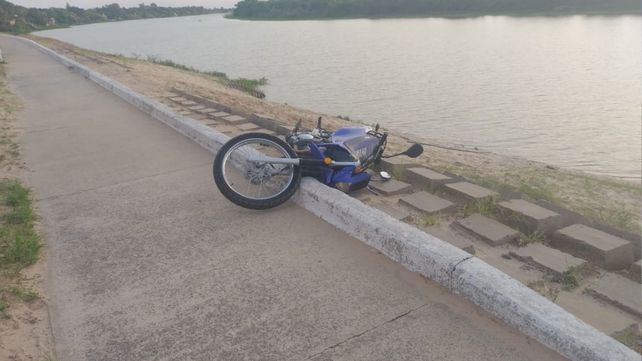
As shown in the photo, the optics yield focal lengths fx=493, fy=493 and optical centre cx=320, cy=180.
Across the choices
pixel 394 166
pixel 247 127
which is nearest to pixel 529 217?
pixel 394 166

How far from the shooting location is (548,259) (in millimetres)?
3576

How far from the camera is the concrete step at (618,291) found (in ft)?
10.3

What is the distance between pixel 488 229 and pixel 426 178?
1.22m

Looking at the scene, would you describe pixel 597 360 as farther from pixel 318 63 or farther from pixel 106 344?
pixel 318 63

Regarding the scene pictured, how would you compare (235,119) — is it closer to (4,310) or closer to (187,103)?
(187,103)

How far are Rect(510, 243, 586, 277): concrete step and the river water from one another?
26.1 feet

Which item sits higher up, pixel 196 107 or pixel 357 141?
pixel 357 141

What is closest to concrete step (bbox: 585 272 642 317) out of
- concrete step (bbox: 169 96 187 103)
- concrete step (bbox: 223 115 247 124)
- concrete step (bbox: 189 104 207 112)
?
concrete step (bbox: 223 115 247 124)

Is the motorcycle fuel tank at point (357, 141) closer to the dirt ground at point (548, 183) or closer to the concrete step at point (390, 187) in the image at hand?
the concrete step at point (390, 187)

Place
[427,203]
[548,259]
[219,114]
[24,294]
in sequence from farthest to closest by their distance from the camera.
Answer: [219,114] < [427,203] < [548,259] < [24,294]

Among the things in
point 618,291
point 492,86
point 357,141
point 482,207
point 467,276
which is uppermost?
point 357,141

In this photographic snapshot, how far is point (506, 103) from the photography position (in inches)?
666

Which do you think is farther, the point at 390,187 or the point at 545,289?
the point at 390,187

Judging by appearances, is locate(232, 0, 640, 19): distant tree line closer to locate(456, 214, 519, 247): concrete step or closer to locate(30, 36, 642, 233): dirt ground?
locate(30, 36, 642, 233): dirt ground
